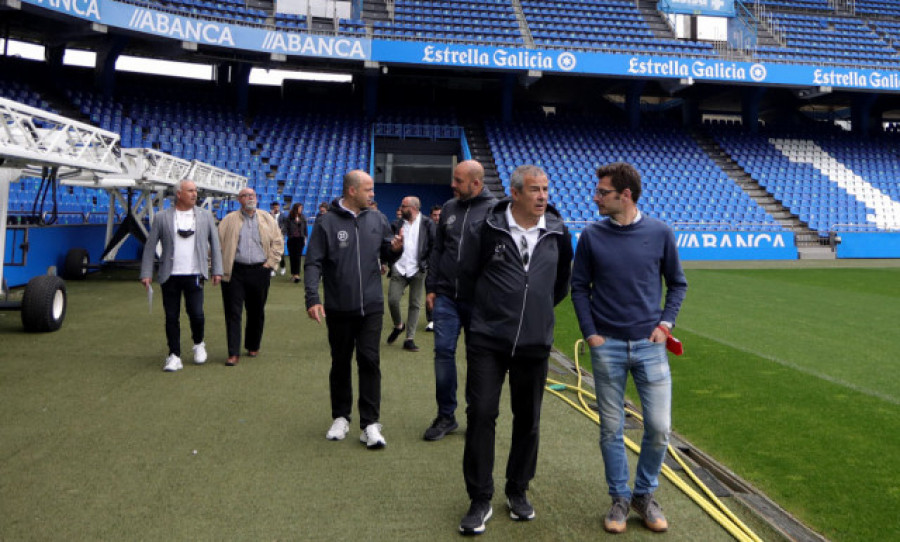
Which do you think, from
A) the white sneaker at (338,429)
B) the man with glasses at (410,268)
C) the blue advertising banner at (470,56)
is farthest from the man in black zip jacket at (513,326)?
the blue advertising banner at (470,56)

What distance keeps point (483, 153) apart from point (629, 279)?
25.0 metres

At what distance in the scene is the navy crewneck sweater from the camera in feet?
11.5

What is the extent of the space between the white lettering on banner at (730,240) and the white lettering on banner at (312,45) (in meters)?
13.7

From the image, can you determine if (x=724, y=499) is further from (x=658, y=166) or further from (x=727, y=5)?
(x=727, y=5)

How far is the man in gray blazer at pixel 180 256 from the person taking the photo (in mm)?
6773

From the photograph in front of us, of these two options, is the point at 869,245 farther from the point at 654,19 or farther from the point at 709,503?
the point at 709,503

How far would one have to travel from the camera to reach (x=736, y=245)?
23.5 meters

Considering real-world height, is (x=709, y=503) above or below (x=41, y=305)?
below

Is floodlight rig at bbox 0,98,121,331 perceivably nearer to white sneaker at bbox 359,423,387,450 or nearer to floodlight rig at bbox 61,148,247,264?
floodlight rig at bbox 61,148,247,264

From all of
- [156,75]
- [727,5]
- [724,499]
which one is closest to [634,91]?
[727,5]

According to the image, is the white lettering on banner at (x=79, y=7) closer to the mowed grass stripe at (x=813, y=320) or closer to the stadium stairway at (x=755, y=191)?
the mowed grass stripe at (x=813, y=320)

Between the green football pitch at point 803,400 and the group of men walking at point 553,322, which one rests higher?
the group of men walking at point 553,322

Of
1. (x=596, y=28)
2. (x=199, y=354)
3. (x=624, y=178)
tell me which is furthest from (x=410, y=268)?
(x=596, y=28)

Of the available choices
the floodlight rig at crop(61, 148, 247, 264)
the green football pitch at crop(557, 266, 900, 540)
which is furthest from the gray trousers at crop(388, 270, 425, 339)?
the floodlight rig at crop(61, 148, 247, 264)
